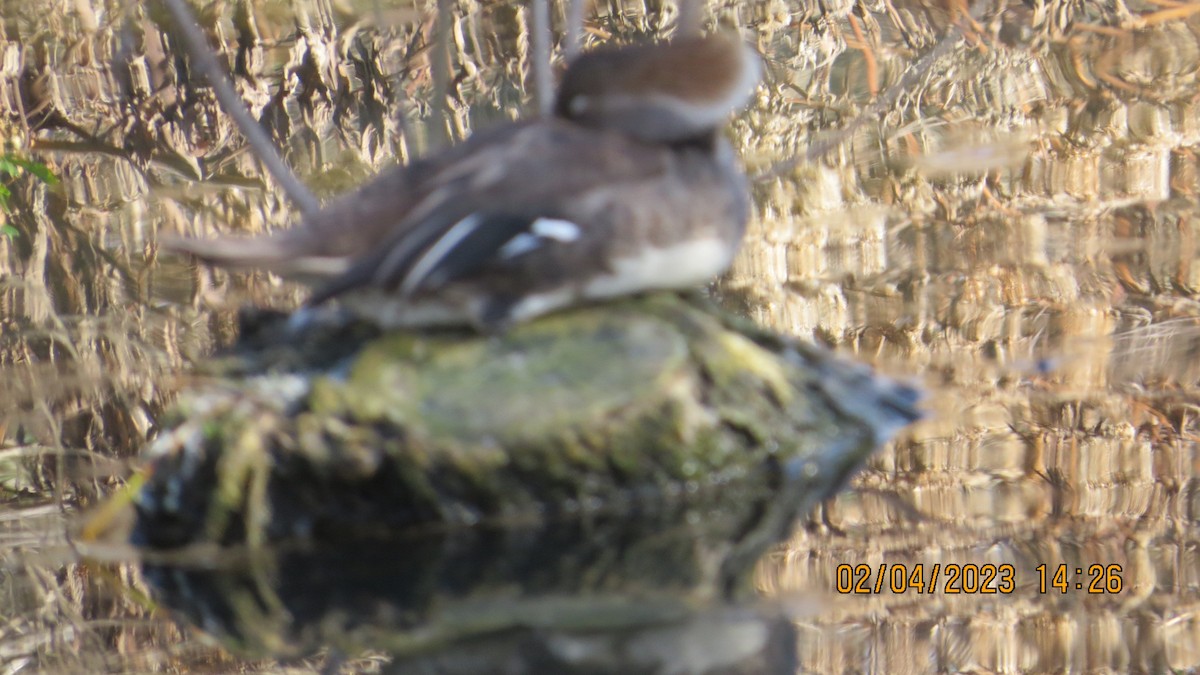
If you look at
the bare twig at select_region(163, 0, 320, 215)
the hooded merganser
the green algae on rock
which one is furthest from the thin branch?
the green algae on rock

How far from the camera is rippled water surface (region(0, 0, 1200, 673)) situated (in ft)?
10.3

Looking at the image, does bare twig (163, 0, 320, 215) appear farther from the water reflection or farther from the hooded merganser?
the water reflection

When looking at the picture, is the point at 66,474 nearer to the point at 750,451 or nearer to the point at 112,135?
the point at 750,451

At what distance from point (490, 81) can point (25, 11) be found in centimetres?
358

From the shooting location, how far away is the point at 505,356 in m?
3.90

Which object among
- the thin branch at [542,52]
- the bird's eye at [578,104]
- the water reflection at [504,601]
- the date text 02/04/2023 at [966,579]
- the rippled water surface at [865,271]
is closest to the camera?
the water reflection at [504,601]

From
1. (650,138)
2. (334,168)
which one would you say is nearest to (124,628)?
(650,138)

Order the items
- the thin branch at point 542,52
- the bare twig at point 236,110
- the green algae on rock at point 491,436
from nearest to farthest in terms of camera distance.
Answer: the green algae on rock at point 491,436, the bare twig at point 236,110, the thin branch at point 542,52

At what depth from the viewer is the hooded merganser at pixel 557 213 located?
142 inches

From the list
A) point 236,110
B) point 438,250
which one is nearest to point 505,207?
point 438,250

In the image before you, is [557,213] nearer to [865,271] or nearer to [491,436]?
[491,436]

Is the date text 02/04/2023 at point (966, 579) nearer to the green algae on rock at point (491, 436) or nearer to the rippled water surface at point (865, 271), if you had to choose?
the rippled water surface at point (865, 271)

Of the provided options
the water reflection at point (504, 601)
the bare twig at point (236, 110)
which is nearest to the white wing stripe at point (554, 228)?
the water reflection at point (504, 601)

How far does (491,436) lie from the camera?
12.4ft
